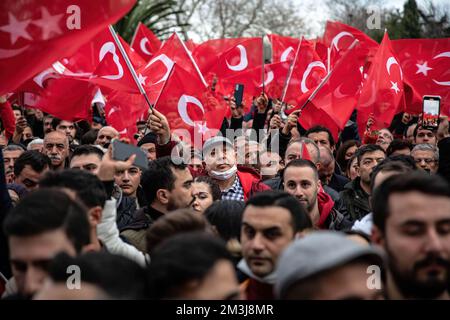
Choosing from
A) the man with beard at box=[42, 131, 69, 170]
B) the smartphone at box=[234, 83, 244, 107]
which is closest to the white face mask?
the man with beard at box=[42, 131, 69, 170]

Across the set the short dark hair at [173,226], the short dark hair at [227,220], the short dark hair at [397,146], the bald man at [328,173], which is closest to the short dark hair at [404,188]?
the short dark hair at [173,226]

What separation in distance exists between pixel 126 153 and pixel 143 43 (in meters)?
8.23

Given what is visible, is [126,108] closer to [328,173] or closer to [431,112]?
[328,173]

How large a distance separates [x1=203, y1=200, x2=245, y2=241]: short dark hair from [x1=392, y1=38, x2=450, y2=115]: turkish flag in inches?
204

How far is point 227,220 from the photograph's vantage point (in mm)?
4328

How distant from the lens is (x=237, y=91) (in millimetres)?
9719

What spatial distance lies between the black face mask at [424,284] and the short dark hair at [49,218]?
138cm

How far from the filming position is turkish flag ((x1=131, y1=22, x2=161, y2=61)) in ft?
39.7

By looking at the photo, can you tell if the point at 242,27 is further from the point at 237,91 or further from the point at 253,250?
the point at 253,250

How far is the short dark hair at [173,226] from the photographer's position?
12.1 feet

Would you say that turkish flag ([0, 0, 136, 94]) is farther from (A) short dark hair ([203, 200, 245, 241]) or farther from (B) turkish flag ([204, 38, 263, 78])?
(B) turkish flag ([204, 38, 263, 78])

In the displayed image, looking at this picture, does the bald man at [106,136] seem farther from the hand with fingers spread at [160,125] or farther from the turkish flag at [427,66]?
the turkish flag at [427,66]

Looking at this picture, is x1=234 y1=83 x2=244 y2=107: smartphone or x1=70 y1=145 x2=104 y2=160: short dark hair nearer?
x1=70 y1=145 x2=104 y2=160: short dark hair

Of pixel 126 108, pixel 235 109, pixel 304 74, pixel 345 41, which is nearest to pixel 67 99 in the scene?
pixel 126 108
